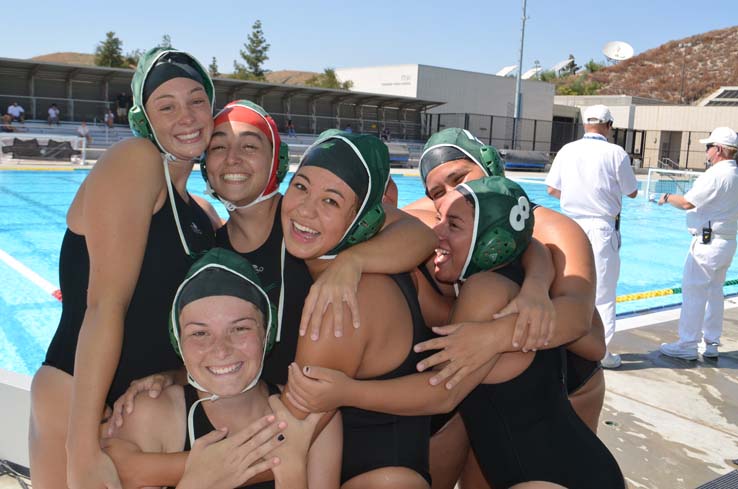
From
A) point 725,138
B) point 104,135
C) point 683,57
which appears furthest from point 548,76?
point 725,138

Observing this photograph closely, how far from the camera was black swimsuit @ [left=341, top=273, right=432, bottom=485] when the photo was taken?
7.34 feet

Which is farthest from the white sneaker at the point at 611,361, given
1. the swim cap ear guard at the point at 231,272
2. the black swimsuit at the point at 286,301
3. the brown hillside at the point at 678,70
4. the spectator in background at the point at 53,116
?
the brown hillside at the point at 678,70

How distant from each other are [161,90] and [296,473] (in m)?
1.48

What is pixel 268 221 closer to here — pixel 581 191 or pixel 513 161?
pixel 581 191

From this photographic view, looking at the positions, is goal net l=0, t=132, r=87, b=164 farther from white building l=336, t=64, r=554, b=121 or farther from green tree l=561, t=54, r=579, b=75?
green tree l=561, t=54, r=579, b=75

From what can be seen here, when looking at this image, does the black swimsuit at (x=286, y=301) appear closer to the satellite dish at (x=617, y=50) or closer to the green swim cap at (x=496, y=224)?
the green swim cap at (x=496, y=224)

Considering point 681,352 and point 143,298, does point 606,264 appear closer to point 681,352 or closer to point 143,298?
point 681,352

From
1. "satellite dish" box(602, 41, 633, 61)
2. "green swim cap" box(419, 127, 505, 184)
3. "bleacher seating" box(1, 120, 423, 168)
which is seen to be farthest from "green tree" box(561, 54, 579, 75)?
"green swim cap" box(419, 127, 505, 184)

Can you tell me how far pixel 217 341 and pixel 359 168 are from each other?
776 mm

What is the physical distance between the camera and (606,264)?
6117 mm

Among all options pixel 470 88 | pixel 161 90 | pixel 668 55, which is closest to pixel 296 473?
pixel 161 90

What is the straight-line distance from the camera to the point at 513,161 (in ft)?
107

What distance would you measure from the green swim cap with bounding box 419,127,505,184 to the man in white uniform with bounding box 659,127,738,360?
165 inches

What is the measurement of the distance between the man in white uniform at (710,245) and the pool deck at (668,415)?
0.89 feet
